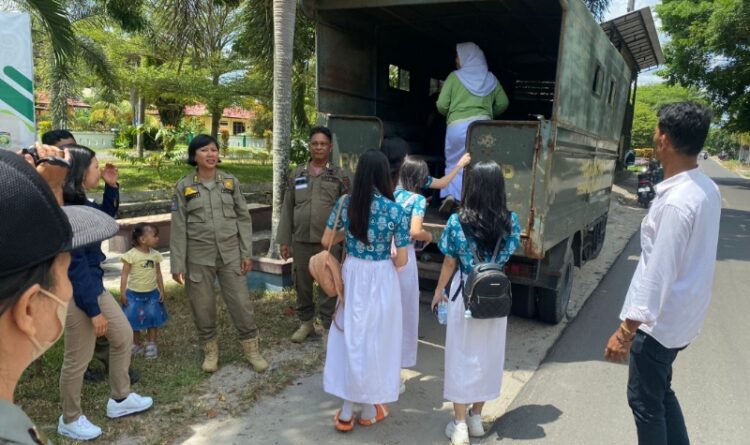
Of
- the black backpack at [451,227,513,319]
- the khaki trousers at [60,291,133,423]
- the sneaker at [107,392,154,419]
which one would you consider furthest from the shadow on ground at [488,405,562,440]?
the khaki trousers at [60,291,133,423]

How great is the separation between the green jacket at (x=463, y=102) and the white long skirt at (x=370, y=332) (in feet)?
7.84

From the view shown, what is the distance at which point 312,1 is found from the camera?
16.4 ft

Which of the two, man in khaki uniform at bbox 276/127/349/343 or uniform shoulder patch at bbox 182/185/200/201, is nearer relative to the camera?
uniform shoulder patch at bbox 182/185/200/201

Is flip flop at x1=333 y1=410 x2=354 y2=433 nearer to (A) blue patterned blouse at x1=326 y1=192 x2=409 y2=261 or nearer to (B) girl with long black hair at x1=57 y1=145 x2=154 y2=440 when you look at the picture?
(A) blue patterned blouse at x1=326 y1=192 x2=409 y2=261

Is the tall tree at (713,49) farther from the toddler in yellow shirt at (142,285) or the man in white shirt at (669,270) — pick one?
the toddler in yellow shirt at (142,285)

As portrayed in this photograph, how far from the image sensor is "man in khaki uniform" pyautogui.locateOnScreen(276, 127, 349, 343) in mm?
4473

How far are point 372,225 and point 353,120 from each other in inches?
82.6

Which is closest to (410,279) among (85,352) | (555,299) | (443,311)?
(443,311)

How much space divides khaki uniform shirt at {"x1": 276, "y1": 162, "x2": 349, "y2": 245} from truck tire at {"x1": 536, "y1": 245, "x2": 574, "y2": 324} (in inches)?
87.5

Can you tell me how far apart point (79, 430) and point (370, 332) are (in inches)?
68.6

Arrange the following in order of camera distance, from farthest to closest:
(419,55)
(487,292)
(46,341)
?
1. (419,55)
2. (487,292)
3. (46,341)

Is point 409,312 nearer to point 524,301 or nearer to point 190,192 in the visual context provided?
point 190,192

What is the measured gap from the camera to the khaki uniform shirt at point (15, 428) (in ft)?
2.83

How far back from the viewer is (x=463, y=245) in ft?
10.3
